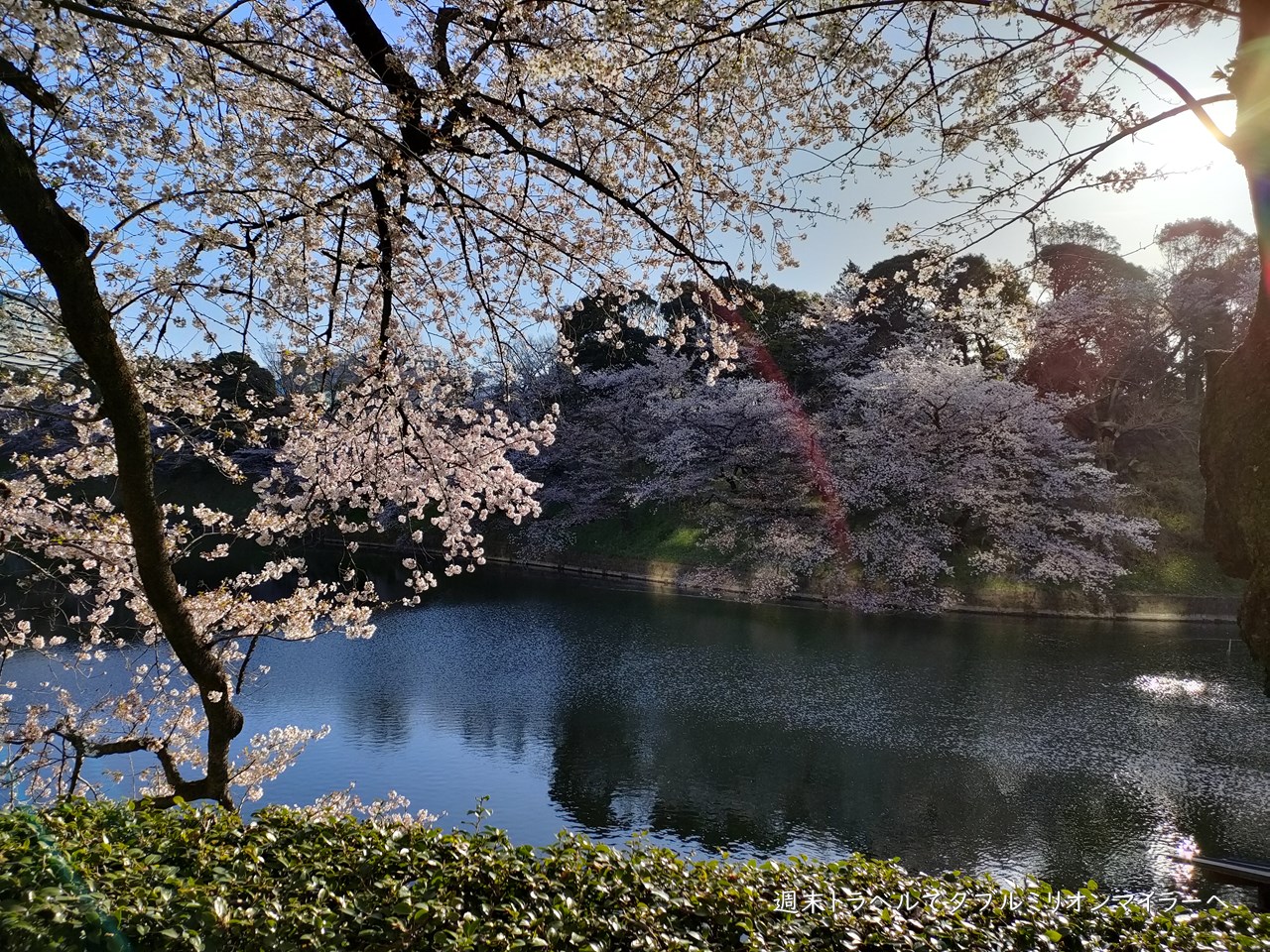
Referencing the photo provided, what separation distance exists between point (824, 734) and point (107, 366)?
8.74m

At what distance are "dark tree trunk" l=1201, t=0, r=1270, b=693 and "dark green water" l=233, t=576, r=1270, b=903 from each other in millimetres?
3839

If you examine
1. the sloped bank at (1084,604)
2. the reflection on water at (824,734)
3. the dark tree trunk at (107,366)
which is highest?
the dark tree trunk at (107,366)

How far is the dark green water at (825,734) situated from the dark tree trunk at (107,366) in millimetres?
4413

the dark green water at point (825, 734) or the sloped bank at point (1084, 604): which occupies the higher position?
the sloped bank at point (1084, 604)

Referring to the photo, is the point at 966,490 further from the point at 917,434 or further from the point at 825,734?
the point at 825,734

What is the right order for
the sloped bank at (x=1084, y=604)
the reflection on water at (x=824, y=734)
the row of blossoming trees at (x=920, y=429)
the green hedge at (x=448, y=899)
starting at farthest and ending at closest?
the row of blossoming trees at (x=920, y=429)
the sloped bank at (x=1084, y=604)
the reflection on water at (x=824, y=734)
the green hedge at (x=448, y=899)

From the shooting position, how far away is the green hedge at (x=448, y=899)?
6.20ft

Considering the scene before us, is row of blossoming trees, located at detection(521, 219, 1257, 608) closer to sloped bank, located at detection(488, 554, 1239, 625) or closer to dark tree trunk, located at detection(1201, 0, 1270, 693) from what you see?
sloped bank, located at detection(488, 554, 1239, 625)

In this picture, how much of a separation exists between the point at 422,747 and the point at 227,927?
23.6 feet

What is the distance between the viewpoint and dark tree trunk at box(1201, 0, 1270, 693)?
3.17 meters

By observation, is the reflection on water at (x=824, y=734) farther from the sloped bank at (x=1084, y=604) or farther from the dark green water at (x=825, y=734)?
the sloped bank at (x=1084, y=604)

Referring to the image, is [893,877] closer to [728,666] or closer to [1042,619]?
[728,666]

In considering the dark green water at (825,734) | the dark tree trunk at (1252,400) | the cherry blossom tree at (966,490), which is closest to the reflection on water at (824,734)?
the dark green water at (825,734)

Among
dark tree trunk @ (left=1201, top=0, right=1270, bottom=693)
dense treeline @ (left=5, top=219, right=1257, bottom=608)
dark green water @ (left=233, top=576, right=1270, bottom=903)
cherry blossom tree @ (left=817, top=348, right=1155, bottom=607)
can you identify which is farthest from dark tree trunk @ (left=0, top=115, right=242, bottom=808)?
cherry blossom tree @ (left=817, top=348, right=1155, bottom=607)
